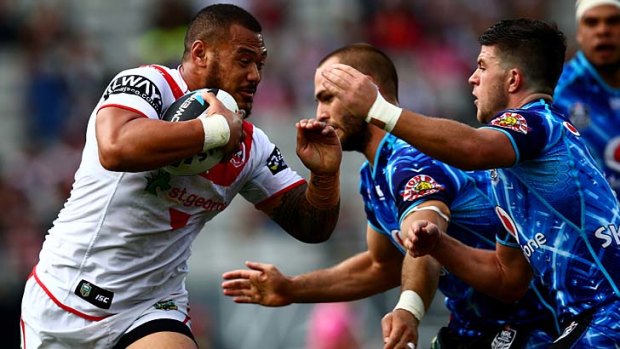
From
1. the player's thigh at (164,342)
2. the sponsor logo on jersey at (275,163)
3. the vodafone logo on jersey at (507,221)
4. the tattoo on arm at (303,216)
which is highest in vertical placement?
the sponsor logo on jersey at (275,163)

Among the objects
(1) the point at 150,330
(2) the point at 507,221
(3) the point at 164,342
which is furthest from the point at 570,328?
(1) the point at 150,330

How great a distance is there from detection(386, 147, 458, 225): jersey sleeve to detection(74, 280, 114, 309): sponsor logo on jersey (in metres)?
1.75

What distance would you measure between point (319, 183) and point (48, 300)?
5.59 feet

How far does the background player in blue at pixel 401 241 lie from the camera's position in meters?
7.26

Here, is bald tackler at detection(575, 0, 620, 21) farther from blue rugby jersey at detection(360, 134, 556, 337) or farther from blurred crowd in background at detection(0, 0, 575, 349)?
blurred crowd in background at detection(0, 0, 575, 349)

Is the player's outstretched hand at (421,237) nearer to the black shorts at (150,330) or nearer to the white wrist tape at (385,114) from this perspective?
the white wrist tape at (385,114)

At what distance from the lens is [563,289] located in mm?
6488

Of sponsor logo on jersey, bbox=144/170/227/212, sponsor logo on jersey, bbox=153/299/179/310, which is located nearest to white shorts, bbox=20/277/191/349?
sponsor logo on jersey, bbox=153/299/179/310

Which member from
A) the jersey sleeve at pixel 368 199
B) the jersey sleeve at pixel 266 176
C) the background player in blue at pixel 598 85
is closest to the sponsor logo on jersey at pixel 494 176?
the jersey sleeve at pixel 368 199

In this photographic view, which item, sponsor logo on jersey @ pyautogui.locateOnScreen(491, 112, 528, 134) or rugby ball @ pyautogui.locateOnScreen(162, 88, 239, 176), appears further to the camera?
rugby ball @ pyautogui.locateOnScreen(162, 88, 239, 176)

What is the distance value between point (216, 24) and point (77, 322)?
6.18 ft

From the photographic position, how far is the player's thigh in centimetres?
675

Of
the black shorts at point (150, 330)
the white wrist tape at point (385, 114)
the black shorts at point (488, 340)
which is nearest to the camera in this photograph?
the white wrist tape at point (385, 114)

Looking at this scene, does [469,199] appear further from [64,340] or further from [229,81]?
[64,340]
